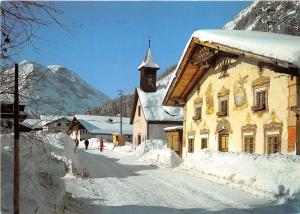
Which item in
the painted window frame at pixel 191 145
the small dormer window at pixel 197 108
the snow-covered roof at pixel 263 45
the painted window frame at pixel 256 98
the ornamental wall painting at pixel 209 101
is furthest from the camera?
the painted window frame at pixel 191 145

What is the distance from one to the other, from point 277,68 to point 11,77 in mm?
10336

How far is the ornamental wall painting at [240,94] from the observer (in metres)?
18.9

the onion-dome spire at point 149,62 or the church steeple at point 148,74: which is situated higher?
the onion-dome spire at point 149,62

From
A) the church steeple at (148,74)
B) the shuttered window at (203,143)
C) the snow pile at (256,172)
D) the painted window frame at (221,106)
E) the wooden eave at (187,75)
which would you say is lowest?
the snow pile at (256,172)

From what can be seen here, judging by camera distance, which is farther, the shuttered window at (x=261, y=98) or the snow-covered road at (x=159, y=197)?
the shuttered window at (x=261, y=98)

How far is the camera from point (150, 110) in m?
43.1

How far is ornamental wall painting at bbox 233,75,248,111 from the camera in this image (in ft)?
62.2

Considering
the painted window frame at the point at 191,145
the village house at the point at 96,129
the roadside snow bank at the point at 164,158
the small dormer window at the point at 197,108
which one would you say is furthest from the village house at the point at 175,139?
the village house at the point at 96,129

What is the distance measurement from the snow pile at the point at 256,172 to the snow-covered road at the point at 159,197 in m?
0.41

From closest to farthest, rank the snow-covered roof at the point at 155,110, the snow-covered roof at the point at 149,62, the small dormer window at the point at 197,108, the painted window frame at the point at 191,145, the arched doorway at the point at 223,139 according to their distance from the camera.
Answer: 1. the arched doorway at the point at 223,139
2. the small dormer window at the point at 197,108
3. the painted window frame at the point at 191,145
4. the snow-covered roof at the point at 155,110
5. the snow-covered roof at the point at 149,62

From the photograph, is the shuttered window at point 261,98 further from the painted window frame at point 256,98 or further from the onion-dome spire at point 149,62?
the onion-dome spire at point 149,62

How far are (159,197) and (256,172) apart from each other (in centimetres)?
323

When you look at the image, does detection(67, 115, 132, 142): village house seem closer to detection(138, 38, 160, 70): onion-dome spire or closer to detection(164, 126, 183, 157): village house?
detection(138, 38, 160, 70): onion-dome spire

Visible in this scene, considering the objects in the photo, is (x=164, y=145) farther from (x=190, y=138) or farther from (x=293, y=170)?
(x=293, y=170)
